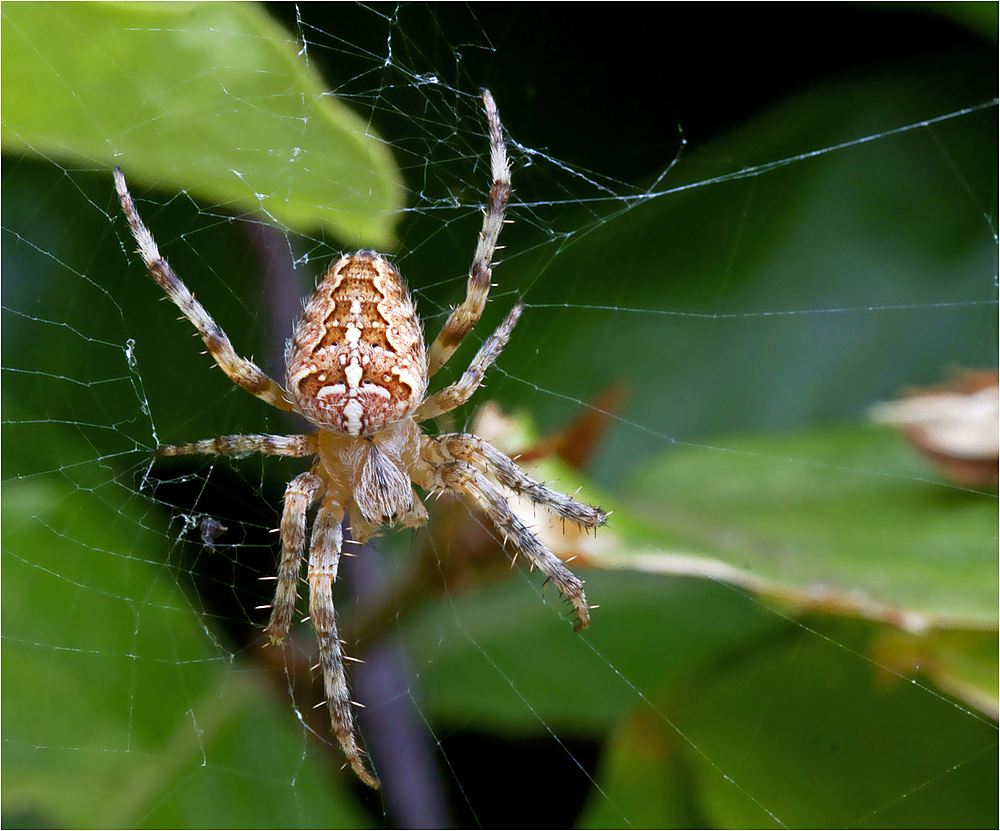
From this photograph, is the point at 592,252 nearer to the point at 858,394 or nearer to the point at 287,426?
the point at 858,394

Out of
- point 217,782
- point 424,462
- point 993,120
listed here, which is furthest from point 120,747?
point 993,120

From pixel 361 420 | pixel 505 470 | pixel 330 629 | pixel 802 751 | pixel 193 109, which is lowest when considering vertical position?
pixel 802 751

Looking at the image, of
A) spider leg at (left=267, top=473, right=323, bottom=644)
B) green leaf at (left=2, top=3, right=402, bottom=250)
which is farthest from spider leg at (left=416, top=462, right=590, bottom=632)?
green leaf at (left=2, top=3, right=402, bottom=250)

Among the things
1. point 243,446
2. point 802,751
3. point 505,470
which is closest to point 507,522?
point 505,470

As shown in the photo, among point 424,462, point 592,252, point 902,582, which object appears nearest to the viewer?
point 902,582

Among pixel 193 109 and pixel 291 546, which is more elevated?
pixel 193 109

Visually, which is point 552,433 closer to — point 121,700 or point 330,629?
point 330,629

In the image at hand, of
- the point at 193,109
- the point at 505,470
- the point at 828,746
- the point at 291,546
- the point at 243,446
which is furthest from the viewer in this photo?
the point at 505,470
